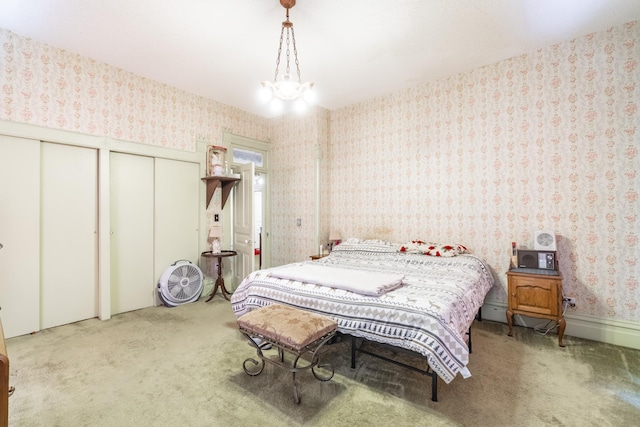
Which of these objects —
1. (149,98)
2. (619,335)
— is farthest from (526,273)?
(149,98)

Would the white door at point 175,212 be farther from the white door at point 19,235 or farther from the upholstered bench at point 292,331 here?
the upholstered bench at point 292,331

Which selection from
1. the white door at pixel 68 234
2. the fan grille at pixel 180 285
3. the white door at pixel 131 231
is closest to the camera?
the white door at pixel 68 234

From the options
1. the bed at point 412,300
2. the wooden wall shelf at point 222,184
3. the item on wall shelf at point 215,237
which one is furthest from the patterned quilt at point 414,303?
the wooden wall shelf at point 222,184

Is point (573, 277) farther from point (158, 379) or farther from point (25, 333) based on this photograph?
point (25, 333)

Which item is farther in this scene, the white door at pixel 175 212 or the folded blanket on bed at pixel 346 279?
the white door at pixel 175 212

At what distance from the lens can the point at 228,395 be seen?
2.01 m

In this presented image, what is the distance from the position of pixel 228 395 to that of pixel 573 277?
11.2 ft

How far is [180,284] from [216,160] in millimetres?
1826

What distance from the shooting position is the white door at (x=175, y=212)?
13.2 feet

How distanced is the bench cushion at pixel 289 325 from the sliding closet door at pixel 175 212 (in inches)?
96.3

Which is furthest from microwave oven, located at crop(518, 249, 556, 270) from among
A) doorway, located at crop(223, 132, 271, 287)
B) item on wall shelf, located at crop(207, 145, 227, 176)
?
item on wall shelf, located at crop(207, 145, 227, 176)

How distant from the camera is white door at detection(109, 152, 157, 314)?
3645 millimetres

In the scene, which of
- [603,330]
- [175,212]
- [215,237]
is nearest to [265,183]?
[215,237]

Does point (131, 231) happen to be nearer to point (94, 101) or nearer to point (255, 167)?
point (94, 101)
